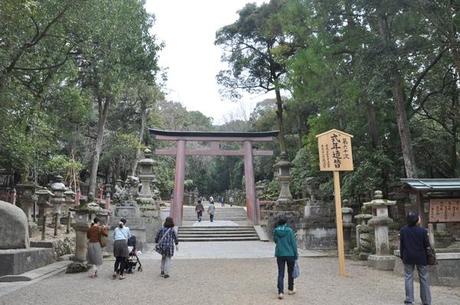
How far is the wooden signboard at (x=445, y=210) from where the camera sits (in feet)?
28.4

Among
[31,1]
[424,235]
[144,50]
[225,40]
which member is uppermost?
[225,40]

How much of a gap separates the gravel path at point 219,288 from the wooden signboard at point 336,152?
8.53 feet

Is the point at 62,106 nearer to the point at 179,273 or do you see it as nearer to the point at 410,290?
the point at 179,273

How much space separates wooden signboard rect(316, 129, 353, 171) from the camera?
35.1 feet

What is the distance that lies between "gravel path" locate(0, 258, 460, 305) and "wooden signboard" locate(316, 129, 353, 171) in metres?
2.60

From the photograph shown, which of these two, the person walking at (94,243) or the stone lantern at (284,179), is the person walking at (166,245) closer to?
the person walking at (94,243)

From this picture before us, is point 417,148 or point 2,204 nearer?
point 2,204

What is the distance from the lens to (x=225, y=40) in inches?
1177

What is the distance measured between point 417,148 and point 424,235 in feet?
44.6

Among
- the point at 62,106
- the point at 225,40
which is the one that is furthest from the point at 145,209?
the point at 225,40

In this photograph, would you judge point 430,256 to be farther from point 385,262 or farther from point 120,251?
point 120,251

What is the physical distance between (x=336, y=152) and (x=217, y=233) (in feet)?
33.0

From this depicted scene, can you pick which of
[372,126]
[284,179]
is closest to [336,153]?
[372,126]

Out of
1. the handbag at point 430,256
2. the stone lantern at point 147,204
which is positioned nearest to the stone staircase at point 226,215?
the stone lantern at point 147,204
